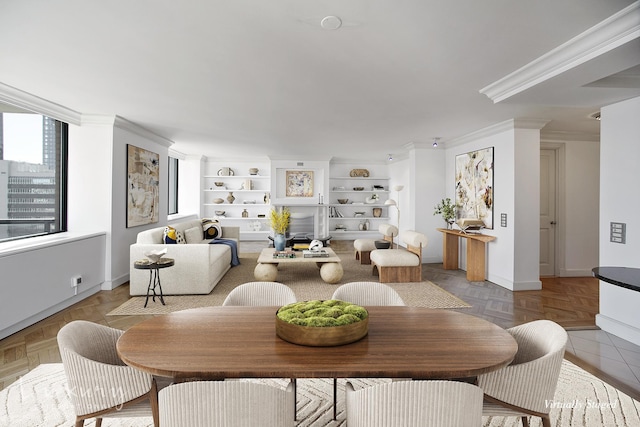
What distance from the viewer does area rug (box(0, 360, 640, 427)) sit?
1.92 meters

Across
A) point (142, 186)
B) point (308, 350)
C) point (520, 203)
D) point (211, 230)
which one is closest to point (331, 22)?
point (308, 350)

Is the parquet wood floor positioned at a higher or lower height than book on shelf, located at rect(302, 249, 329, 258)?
lower

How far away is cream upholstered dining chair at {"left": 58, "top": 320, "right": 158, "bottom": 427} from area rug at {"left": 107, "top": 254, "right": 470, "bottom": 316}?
2.49 meters

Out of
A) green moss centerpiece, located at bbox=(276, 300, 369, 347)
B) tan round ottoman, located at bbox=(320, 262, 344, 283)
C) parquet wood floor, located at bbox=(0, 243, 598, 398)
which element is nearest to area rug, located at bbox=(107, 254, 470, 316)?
tan round ottoman, located at bbox=(320, 262, 344, 283)

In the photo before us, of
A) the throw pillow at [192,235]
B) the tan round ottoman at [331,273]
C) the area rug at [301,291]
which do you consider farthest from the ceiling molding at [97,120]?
the tan round ottoman at [331,273]

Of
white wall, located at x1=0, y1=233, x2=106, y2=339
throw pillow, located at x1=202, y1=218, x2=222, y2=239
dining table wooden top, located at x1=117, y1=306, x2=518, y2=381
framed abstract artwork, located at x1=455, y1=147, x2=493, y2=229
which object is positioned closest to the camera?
dining table wooden top, located at x1=117, y1=306, x2=518, y2=381

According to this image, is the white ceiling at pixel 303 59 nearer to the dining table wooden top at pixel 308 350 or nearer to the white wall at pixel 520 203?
the white wall at pixel 520 203

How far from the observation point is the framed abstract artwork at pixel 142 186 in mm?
5059

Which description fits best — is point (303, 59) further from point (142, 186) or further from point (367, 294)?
point (142, 186)

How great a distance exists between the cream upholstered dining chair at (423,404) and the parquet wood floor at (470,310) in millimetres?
2719

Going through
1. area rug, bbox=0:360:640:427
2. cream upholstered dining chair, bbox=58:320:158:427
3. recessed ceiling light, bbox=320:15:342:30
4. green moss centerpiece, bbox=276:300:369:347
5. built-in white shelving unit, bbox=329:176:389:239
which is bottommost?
area rug, bbox=0:360:640:427

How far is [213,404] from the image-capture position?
989mm

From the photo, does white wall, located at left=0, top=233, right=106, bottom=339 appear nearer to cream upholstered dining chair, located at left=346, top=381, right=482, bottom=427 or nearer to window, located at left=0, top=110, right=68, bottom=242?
window, located at left=0, top=110, right=68, bottom=242

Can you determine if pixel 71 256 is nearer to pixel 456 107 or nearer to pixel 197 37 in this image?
pixel 197 37
